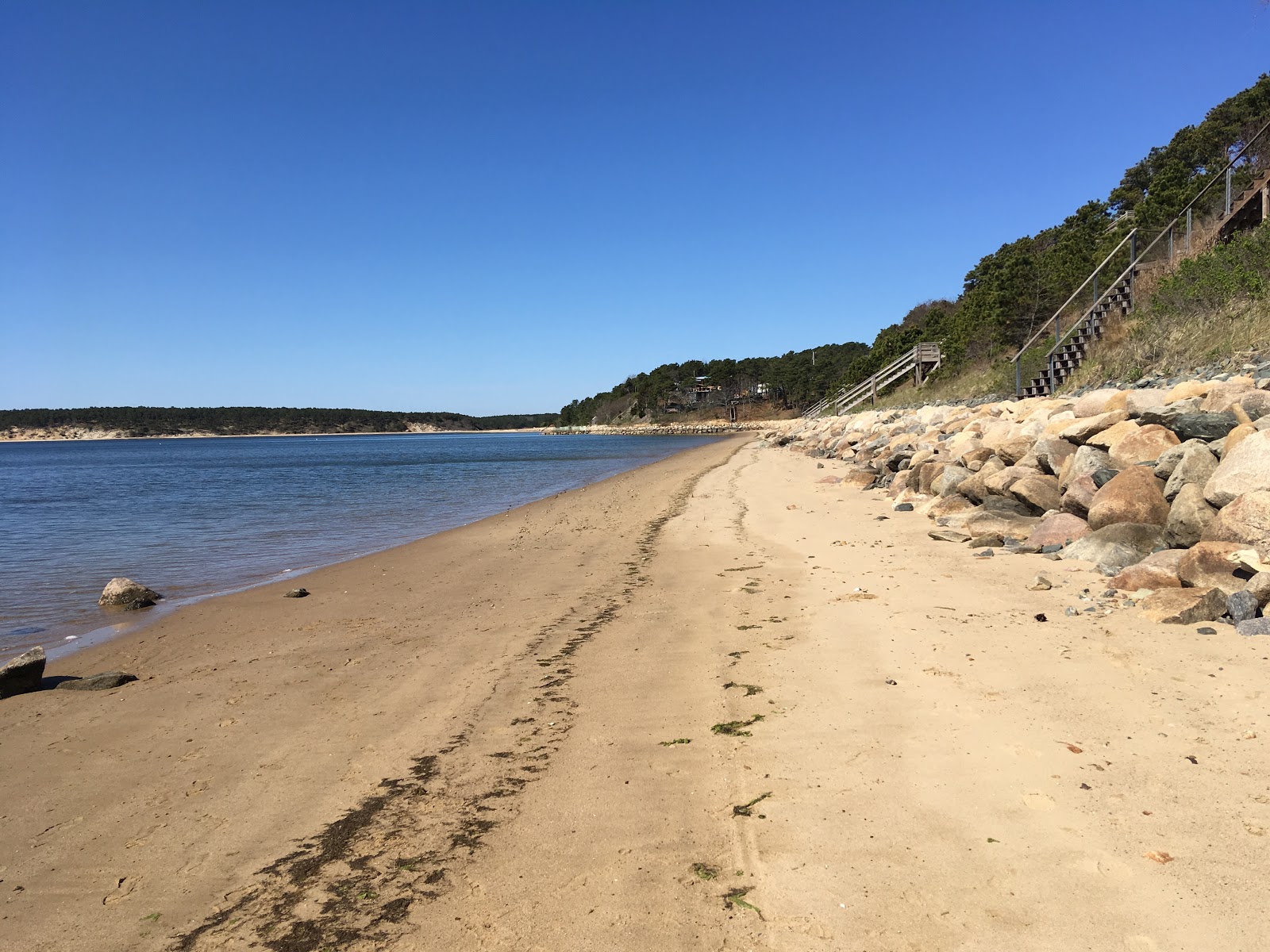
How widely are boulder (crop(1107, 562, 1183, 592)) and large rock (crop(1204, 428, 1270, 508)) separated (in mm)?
710

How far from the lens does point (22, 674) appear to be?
5.14 meters

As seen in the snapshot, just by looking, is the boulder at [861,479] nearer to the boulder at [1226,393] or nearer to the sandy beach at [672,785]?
the boulder at [1226,393]

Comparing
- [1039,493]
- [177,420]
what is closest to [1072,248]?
[1039,493]

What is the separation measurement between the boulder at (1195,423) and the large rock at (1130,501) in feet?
2.62

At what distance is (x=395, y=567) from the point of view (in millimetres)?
9695

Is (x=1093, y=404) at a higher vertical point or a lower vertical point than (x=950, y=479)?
higher

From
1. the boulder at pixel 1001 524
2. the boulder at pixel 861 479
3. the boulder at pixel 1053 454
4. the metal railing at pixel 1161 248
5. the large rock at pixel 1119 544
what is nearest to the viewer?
the large rock at pixel 1119 544

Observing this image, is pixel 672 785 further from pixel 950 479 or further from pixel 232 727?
pixel 950 479

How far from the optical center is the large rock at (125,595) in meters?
7.89

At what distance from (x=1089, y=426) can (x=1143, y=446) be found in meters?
1.09

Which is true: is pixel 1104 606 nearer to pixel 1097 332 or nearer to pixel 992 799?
pixel 992 799

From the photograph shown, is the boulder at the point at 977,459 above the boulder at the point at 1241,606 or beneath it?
above

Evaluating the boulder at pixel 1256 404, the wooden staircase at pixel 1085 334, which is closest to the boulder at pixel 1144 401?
the boulder at pixel 1256 404

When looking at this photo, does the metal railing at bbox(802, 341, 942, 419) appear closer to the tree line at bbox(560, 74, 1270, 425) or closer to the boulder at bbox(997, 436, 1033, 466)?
the tree line at bbox(560, 74, 1270, 425)
